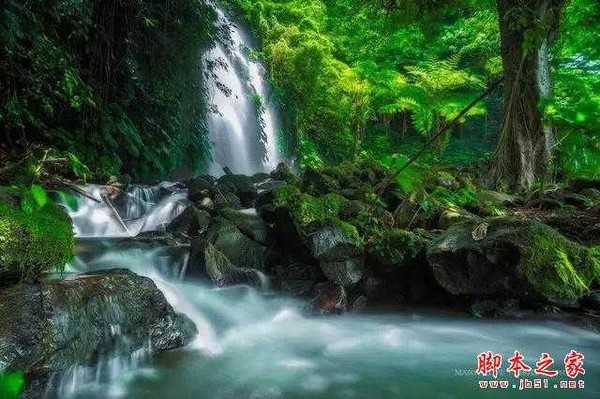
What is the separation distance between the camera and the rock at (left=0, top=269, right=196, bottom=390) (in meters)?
2.41

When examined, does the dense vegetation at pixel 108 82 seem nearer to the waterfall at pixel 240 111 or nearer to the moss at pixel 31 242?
the waterfall at pixel 240 111

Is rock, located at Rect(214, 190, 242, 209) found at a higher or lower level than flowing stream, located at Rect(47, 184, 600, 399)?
higher

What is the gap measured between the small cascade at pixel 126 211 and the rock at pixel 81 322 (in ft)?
9.33

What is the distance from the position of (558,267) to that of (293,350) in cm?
235

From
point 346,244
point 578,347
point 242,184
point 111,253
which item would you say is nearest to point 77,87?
point 111,253

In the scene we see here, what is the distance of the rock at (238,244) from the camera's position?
4984 mm

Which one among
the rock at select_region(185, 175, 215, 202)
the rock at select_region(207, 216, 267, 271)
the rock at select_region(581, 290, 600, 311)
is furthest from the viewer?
the rock at select_region(185, 175, 215, 202)

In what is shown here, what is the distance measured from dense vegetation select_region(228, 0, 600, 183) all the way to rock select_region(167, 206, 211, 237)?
6.22m

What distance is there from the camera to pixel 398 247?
4.47m

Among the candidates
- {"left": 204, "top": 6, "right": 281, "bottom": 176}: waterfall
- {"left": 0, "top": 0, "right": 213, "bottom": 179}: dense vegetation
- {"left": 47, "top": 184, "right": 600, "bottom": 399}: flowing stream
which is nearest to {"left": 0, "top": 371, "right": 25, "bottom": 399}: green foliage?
{"left": 47, "top": 184, "right": 600, "bottom": 399}: flowing stream

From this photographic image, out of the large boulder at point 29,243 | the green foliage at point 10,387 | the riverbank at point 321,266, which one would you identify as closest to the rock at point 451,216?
the riverbank at point 321,266

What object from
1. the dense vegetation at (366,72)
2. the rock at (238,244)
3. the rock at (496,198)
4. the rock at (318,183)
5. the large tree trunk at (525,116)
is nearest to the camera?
the rock at (238,244)

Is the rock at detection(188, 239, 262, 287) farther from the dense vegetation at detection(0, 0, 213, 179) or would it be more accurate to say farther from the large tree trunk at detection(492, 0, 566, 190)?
the large tree trunk at detection(492, 0, 566, 190)

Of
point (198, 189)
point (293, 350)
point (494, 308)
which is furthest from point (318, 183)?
point (293, 350)
